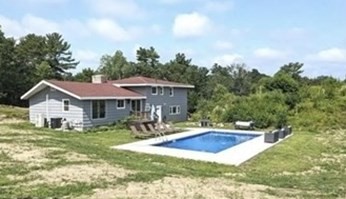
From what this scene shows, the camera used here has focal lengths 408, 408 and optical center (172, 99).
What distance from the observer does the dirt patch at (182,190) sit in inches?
316

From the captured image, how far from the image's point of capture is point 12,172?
10055 millimetres

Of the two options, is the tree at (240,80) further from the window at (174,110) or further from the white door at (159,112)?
the white door at (159,112)

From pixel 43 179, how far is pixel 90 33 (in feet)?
89.3

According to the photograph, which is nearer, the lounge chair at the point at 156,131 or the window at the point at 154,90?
the lounge chair at the point at 156,131

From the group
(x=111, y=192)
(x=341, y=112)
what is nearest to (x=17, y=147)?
(x=111, y=192)

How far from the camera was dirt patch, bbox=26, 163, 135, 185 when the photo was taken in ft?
30.4

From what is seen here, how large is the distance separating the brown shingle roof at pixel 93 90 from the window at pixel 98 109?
0.49 m

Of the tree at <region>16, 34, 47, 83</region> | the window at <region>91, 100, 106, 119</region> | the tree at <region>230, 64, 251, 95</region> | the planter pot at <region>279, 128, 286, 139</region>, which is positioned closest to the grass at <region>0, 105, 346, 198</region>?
the planter pot at <region>279, 128, 286, 139</region>

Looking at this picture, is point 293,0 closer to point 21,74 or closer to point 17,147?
point 17,147

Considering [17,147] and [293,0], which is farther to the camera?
[293,0]

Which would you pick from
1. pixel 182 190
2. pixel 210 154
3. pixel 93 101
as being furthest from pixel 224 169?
pixel 93 101

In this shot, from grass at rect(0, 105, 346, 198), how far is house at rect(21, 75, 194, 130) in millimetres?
5050

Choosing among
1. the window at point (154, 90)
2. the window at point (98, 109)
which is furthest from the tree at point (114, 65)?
the window at point (98, 109)

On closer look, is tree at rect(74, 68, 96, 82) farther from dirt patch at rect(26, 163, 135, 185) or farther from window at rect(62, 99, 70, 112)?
dirt patch at rect(26, 163, 135, 185)
